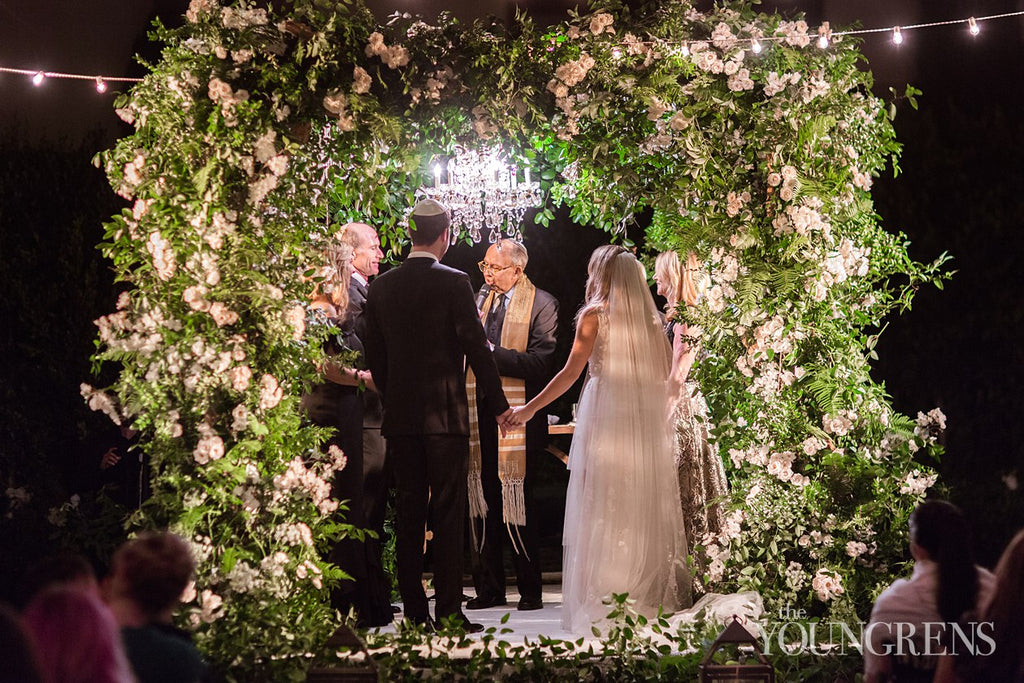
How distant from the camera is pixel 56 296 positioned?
6.89 metres

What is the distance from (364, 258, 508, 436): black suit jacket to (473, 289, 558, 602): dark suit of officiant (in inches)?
48.1

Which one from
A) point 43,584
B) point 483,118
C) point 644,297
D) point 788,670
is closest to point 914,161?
point 644,297

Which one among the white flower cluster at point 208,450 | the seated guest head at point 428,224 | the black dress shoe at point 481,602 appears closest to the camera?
the white flower cluster at point 208,450

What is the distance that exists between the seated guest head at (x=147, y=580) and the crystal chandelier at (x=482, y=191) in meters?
3.67

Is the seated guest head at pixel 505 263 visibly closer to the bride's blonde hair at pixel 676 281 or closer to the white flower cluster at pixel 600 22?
the bride's blonde hair at pixel 676 281

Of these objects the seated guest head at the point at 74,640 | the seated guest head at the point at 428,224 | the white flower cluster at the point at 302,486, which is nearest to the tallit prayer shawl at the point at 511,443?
the seated guest head at the point at 428,224

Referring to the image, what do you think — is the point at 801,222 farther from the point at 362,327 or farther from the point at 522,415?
the point at 362,327

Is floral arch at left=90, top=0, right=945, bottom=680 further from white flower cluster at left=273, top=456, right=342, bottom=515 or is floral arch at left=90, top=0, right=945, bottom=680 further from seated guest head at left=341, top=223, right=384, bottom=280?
seated guest head at left=341, top=223, right=384, bottom=280

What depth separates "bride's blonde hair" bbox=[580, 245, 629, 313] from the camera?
6.08 m

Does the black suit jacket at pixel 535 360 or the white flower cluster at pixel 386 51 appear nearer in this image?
the white flower cluster at pixel 386 51

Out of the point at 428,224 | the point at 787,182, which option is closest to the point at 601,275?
the point at 428,224

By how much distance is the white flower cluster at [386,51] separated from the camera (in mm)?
5074

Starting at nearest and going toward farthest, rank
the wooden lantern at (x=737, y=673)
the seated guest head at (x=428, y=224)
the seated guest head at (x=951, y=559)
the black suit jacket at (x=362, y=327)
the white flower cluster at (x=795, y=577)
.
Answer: the seated guest head at (x=951, y=559), the wooden lantern at (x=737, y=673), the white flower cluster at (x=795, y=577), the seated guest head at (x=428, y=224), the black suit jacket at (x=362, y=327)

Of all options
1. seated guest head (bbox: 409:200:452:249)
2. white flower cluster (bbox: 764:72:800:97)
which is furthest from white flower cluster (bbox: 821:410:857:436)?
seated guest head (bbox: 409:200:452:249)
